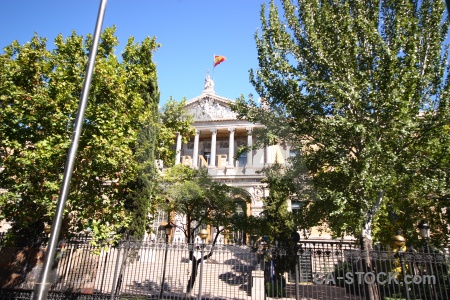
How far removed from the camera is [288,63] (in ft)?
37.5

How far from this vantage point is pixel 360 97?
395 inches

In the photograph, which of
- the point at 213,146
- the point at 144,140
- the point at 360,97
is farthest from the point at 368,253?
the point at 213,146

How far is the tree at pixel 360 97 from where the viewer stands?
971 cm

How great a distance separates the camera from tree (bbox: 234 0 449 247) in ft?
31.9

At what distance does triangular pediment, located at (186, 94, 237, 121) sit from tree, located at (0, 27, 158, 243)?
2090cm

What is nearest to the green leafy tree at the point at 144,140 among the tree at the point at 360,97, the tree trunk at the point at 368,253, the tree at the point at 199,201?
the tree at the point at 199,201

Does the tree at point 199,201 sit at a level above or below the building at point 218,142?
below

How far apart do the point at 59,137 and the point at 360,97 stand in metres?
10.1

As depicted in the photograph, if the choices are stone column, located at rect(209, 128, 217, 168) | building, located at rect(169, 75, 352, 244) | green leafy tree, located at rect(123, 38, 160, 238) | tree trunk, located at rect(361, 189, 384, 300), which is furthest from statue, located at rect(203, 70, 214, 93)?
tree trunk, located at rect(361, 189, 384, 300)

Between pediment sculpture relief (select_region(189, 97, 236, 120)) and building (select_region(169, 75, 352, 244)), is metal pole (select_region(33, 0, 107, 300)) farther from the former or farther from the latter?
pediment sculpture relief (select_region(189, 97, 236, 120))

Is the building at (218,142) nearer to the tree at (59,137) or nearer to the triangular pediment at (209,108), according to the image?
the triangular pediment at (209,108)

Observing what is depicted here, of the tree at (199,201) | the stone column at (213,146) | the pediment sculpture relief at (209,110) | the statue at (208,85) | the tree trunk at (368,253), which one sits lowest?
the tree trunk at (368,253)

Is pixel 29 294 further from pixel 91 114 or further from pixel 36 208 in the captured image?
pixel 91 114

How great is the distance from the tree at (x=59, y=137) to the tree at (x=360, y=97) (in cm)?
565
